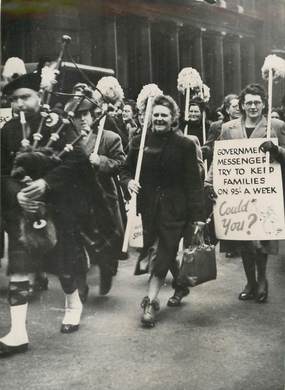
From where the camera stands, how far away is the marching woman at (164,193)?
13.1 feet

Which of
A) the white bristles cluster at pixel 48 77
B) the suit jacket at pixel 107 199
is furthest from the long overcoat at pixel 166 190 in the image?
the white bristles cluster at pixel 48 77

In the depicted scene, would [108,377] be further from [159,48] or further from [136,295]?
[159,48]

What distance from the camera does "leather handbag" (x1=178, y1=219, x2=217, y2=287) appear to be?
3910 millimetres

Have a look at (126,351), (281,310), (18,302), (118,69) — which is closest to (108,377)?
(126,351)

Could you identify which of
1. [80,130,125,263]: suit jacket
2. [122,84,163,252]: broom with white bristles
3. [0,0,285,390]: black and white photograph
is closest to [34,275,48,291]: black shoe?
[0,0,285,390]: black and white photograph

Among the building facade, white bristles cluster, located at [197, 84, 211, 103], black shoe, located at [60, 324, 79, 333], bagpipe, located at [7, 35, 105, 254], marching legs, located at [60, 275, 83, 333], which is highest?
the building facade

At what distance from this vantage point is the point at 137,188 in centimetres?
392

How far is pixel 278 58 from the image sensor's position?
3.55m

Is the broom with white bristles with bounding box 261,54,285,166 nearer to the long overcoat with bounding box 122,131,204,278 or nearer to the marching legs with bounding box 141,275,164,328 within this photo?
the long overcoat with bounding box 122,131,204,278

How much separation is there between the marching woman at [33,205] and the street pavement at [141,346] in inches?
4.1

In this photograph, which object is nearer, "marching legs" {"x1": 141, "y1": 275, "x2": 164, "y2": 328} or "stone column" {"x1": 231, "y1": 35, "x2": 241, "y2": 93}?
"stone column" {"x1": 231, "y1": 35, "x2": 241, "y2": 93}

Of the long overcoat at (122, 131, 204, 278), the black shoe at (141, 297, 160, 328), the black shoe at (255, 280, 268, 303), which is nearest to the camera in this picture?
the black shoe at (141, 297, 160, 328)

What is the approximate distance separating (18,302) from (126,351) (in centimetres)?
63

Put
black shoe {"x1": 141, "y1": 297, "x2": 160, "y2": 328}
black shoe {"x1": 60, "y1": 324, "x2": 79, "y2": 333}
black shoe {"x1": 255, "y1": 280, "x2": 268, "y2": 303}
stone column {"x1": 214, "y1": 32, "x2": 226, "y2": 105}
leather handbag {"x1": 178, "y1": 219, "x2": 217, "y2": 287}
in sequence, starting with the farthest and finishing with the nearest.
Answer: black shoe {"x1": 255, "y1": 280, "x2": 268, "y2": 303} → leather handbag {"x1": 178, "y1": 219, "x2": 217, "y2": 287} → black shoe {"x1": 141, "y1": 297, "x2": 160, "y2": 328} → stone column {"x1": 214, "y1": 32, "x2": 226, "y2": 105} → black shoe {"x1": 60, "y1": 324, "x2": 79, "y2": 333}
